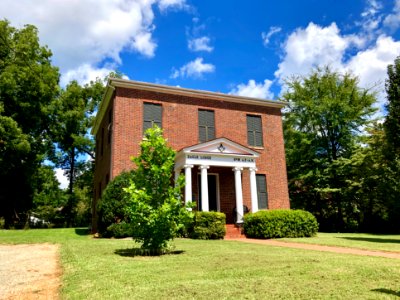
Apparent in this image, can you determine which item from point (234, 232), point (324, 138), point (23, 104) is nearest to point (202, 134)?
point (234, 232)

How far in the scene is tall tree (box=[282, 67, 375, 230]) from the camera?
27.8 m

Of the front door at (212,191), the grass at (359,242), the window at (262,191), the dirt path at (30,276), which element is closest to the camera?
the dirt path at (30,276)

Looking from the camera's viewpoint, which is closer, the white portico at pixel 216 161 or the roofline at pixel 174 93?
the white portico at pixel 216 161

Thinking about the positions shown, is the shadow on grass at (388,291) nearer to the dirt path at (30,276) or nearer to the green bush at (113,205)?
the dirt path at (30,276)

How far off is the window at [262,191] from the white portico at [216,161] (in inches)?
85.9

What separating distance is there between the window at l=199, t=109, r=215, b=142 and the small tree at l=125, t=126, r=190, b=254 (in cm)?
1030

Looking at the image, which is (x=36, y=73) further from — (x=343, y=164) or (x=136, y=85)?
(x=343, y=164)

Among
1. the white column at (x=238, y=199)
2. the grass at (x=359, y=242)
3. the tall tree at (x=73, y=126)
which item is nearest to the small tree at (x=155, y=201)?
the grass at (x=359, y=242)

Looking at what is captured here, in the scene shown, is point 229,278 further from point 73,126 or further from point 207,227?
point 73,126

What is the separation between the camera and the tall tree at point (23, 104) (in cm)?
2750

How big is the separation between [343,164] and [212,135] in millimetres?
12717

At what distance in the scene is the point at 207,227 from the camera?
48.2 feet

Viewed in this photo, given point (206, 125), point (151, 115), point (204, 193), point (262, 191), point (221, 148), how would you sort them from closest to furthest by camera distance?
1. point (204, 193)
2. point (221, 148)
3. point (151, 115)
4. point (206, 125)
5. point (262, 191)

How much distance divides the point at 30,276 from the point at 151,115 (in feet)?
43.2
